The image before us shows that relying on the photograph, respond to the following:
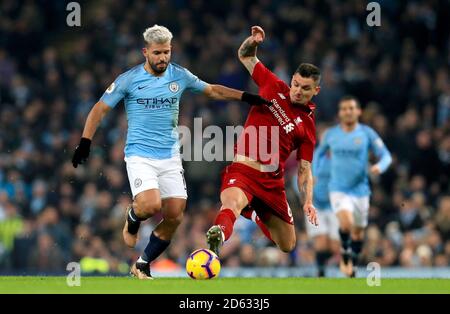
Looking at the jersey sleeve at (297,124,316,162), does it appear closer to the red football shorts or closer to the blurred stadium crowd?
the red football shorts

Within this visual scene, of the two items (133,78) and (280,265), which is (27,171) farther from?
(133,78)

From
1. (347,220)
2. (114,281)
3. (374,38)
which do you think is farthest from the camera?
(374,38)

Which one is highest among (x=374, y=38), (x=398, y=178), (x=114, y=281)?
(x=374, y=38)

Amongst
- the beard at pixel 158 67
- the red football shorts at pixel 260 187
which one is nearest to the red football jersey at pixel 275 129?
the red football shorts at pixel 260 187

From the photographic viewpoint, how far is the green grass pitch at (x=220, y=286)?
9.80 metres

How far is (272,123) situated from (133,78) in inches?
56.5

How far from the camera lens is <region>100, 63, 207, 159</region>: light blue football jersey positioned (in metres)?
11.0

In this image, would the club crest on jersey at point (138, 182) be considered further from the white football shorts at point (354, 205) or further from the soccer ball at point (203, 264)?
the white football shorts at point (354, 205)

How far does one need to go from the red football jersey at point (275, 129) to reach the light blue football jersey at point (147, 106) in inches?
30.5

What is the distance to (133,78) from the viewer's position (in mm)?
11055

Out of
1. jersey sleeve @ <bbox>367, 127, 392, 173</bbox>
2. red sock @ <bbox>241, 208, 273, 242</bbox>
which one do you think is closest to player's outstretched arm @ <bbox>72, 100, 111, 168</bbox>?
red sock @ <bbox>241, 208, 273, 242</bbox>

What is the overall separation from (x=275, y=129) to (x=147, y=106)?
4.21ft

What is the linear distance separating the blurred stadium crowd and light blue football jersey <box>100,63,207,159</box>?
565cm

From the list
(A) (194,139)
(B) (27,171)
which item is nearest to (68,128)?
(B) (27,171)
